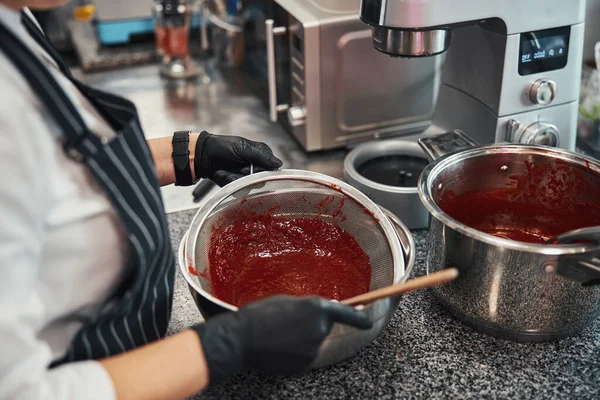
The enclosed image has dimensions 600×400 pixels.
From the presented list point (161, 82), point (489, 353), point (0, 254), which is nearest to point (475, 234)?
point (489, 353)

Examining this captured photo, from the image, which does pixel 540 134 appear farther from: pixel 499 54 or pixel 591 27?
pixel 591 27

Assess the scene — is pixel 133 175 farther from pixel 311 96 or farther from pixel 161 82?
pixel 161 82

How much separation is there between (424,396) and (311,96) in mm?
793

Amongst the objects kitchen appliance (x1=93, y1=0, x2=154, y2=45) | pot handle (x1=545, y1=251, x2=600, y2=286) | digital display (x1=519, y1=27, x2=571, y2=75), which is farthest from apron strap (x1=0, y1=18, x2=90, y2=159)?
kitchen appliance (x1=93, y1=0, x2=154, y2=45)

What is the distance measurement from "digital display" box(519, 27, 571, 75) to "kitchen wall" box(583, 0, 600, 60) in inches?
15.1

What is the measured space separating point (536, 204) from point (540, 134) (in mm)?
212

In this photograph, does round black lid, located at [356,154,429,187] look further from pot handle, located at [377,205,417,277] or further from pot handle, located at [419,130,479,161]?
pot handle, located at [377,205,417,277]

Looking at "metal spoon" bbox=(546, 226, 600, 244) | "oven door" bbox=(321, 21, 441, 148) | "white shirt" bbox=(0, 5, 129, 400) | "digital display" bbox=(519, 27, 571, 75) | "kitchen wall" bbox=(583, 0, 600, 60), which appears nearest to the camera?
"white shirt" bbox=(0, 5, 129, 400)

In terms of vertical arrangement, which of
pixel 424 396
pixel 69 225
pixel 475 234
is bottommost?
pixel 424 396

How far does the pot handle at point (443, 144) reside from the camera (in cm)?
118

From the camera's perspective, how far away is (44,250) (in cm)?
68

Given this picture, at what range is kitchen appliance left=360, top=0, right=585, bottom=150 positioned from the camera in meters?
1.11

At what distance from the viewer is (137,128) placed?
0.80 meters

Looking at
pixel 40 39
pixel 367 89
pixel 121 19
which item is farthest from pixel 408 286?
pixel 121 19
